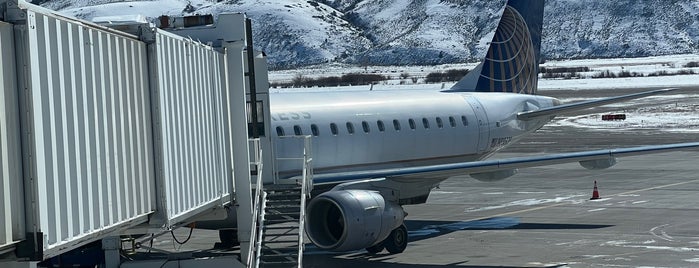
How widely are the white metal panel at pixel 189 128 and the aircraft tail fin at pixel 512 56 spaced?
1757 centimetres

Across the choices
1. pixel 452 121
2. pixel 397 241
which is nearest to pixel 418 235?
pixel 397 241

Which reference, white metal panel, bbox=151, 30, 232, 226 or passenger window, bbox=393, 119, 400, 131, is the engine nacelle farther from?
white metal panel, bbox=151, 30, 232, 226

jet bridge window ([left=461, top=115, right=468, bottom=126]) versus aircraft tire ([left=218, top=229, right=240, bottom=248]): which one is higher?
jet bridge window ([left=461, top=115, right=468, bottom=126])

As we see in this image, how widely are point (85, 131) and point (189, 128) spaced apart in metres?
3.21

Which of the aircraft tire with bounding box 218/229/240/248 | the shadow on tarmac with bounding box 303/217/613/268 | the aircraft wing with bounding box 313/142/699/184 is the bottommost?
the shadow on tarmac with bounding box 303/217/613/268

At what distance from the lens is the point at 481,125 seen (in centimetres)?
2886

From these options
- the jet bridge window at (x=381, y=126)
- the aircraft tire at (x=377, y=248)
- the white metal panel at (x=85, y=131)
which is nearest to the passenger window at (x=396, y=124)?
the jet bridge window at (x=381, y=126)

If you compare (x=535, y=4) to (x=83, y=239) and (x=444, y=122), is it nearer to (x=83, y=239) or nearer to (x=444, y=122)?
(x=444, y=122)

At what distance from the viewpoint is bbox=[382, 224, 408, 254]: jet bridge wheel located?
73.9 ft

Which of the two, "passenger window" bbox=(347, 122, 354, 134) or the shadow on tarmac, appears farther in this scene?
"passenger window" bbox=(347, 122, 354, 134)

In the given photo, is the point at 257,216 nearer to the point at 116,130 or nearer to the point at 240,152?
the point at 240,152

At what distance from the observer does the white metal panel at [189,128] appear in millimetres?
11617

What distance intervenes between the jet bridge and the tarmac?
24.2 feet

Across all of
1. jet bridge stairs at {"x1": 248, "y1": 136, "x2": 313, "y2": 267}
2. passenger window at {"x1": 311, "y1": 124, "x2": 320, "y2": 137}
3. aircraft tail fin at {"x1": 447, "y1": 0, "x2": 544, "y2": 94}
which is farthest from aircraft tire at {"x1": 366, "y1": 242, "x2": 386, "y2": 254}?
aircraft tail fin at {"x1": 447, "y1": 0, "x2": 544, "y2": 94}
